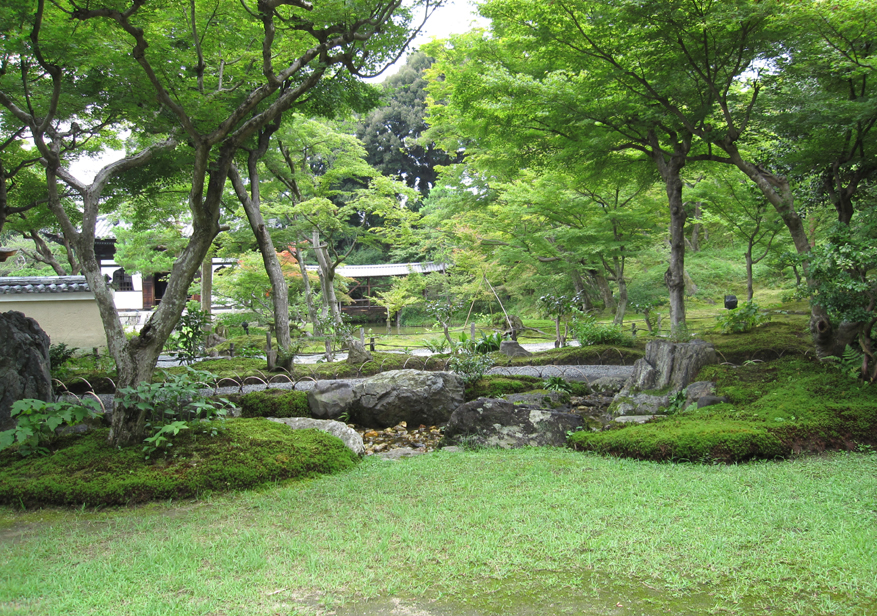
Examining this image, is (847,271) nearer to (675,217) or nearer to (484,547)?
(675,217)

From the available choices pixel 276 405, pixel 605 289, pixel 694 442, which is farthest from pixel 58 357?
pixel 605 289

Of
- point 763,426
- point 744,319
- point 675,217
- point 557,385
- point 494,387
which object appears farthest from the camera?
point 744,319

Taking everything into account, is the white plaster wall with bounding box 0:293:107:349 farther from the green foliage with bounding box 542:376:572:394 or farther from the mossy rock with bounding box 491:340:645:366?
the green foliage with bounding box 542:376:572:394

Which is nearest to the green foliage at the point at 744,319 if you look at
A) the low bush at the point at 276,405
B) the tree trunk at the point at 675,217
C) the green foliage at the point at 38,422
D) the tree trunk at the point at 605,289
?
the tree trunk at the point at 675,217

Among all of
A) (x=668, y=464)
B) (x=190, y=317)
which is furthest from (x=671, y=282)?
(x=190, y=317)

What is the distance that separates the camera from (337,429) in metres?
5.29

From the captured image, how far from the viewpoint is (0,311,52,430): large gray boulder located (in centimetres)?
549

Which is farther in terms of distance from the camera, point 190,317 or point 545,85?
point 190,317

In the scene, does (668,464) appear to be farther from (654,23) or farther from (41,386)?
(41,386)

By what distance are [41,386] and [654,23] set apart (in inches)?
318

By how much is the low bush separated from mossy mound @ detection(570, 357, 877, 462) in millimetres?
3482

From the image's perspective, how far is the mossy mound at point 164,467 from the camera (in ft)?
12.6

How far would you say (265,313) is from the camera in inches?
696

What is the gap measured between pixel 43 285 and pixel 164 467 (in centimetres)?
1058
